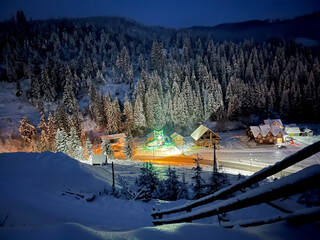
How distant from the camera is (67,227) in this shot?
10.3ft

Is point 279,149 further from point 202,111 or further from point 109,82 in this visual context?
point 109,82

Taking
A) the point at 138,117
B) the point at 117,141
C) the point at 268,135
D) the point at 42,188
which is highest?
the point at 42,188

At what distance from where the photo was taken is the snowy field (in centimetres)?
234

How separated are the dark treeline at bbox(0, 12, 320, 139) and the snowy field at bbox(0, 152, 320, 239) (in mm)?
36465

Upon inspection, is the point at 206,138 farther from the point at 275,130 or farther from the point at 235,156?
the point at 275,130

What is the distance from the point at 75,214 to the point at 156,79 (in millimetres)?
63765

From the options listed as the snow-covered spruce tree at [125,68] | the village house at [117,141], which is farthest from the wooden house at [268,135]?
the snow-covered spruce tree at [125,68]

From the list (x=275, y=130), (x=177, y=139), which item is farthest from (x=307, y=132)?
(x=177, y=139)

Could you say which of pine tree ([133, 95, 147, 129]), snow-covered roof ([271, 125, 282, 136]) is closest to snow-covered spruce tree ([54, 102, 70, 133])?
pine tree ([133, 95, 147, 129])

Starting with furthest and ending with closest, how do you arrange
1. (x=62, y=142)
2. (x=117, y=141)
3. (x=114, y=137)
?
(x=117, y=141) < (x=114, y=137) < (x=62, y=142)

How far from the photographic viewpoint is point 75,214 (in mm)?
6777

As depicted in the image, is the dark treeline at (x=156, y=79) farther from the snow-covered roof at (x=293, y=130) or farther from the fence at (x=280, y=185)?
the fence at (x=280, y=185)

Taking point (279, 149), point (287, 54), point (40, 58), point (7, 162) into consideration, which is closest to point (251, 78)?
point (287, 54)

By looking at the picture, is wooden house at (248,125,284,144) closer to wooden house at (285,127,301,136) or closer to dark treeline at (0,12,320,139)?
wooden house at (285,127,301,136)
